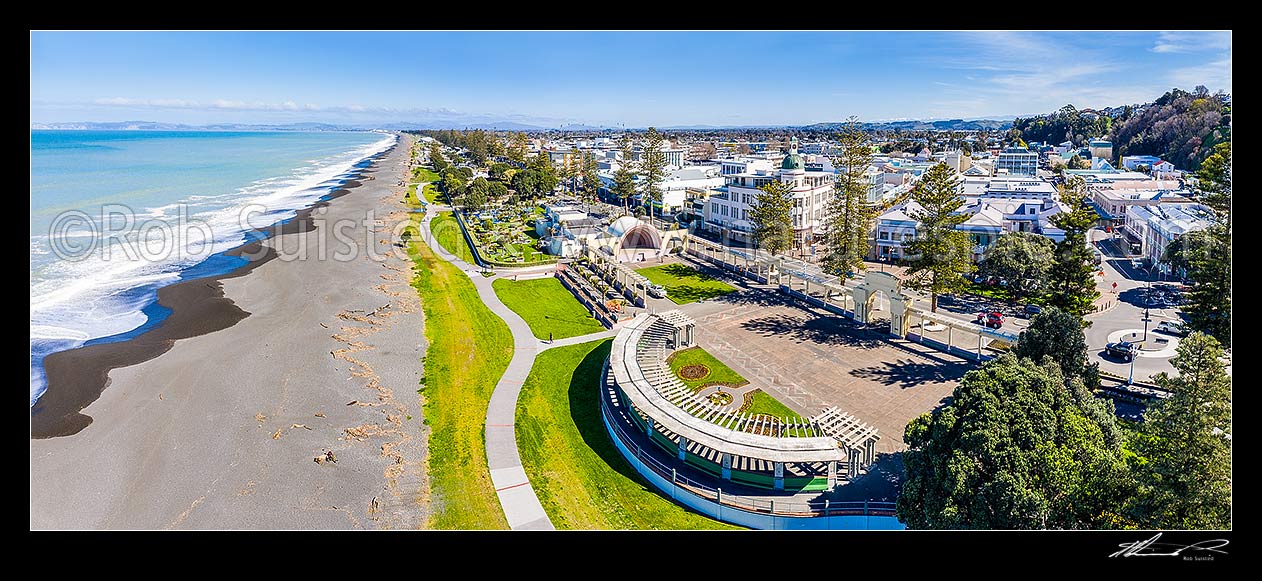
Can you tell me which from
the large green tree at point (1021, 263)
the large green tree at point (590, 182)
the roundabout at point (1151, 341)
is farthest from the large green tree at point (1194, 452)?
the large green tree at point (590, 182)

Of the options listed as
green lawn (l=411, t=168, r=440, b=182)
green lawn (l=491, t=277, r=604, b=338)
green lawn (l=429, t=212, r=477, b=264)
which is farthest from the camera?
green lawn (l=411, t=168, r=440, b=182)

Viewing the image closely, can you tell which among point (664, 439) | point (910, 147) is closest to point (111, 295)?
point (664, 439)

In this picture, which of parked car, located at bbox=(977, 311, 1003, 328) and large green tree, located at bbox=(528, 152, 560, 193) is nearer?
parked car, located at bbox=(977, 311, 1003, 328)

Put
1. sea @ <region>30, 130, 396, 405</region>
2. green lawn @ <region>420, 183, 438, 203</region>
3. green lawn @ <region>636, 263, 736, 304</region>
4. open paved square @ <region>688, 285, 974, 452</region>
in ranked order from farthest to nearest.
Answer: green lawn @ <region>420, 183, 438, 203</region> → green lawn @ <region>636, 263, 736, 304</region> → sea @ <region>30, 130, 396, 405</region> → open paved square @ <region>688, 285, 974, 452</region>

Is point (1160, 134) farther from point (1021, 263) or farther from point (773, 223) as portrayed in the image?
point (773, 223)

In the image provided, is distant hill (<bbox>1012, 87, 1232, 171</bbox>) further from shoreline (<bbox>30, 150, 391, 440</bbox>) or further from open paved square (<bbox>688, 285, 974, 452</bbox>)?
shoreline (<bbox>30, 150, 391, 440</bbox>)

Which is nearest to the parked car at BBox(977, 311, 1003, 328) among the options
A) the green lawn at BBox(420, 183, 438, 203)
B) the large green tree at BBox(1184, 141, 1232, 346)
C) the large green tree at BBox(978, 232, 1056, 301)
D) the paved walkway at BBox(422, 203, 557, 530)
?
the large green tree at BBox(978, 232, 1056, 301)

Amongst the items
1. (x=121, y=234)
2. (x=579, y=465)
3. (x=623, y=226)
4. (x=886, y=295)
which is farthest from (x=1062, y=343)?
(x=121, y=234)
